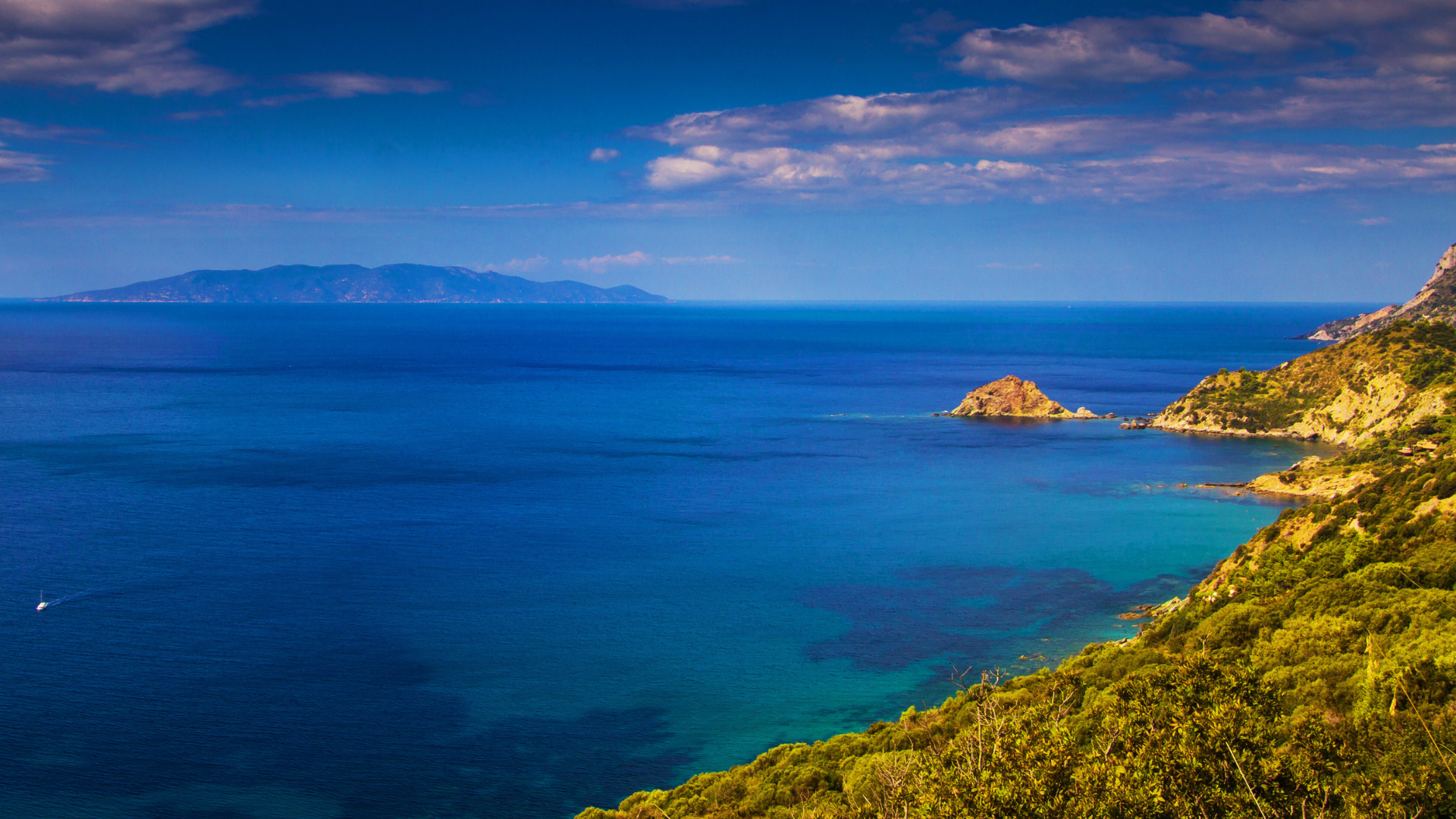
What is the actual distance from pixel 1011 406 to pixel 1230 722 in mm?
122090

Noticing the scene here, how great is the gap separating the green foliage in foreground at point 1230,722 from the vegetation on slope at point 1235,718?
2.7 inches

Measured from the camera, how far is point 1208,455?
10812cm

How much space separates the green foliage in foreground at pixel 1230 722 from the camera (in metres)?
18.8

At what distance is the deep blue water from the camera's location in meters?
40.9

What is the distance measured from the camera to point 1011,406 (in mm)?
139250

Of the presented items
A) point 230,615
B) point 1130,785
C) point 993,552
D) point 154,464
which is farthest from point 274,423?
point 1130,785

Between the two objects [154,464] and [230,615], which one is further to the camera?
[154,464]

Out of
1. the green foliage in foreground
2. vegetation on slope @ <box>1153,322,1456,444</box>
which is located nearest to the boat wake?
the green foliage in foreground

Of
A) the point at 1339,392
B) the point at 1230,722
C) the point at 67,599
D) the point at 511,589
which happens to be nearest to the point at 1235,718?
the point at 1230,722

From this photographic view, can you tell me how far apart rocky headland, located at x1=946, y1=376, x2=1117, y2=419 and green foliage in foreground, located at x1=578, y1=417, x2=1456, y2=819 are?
85.2 meters

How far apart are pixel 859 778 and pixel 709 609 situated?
1121 inches

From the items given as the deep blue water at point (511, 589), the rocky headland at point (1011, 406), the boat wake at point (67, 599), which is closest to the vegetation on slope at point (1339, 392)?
the deep blue water at point (511, 589)

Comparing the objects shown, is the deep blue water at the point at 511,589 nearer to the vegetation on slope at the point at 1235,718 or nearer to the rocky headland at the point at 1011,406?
the vegetation on slope at the point at 1235,718

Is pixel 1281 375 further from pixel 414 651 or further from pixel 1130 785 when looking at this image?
pixel 1130 785
